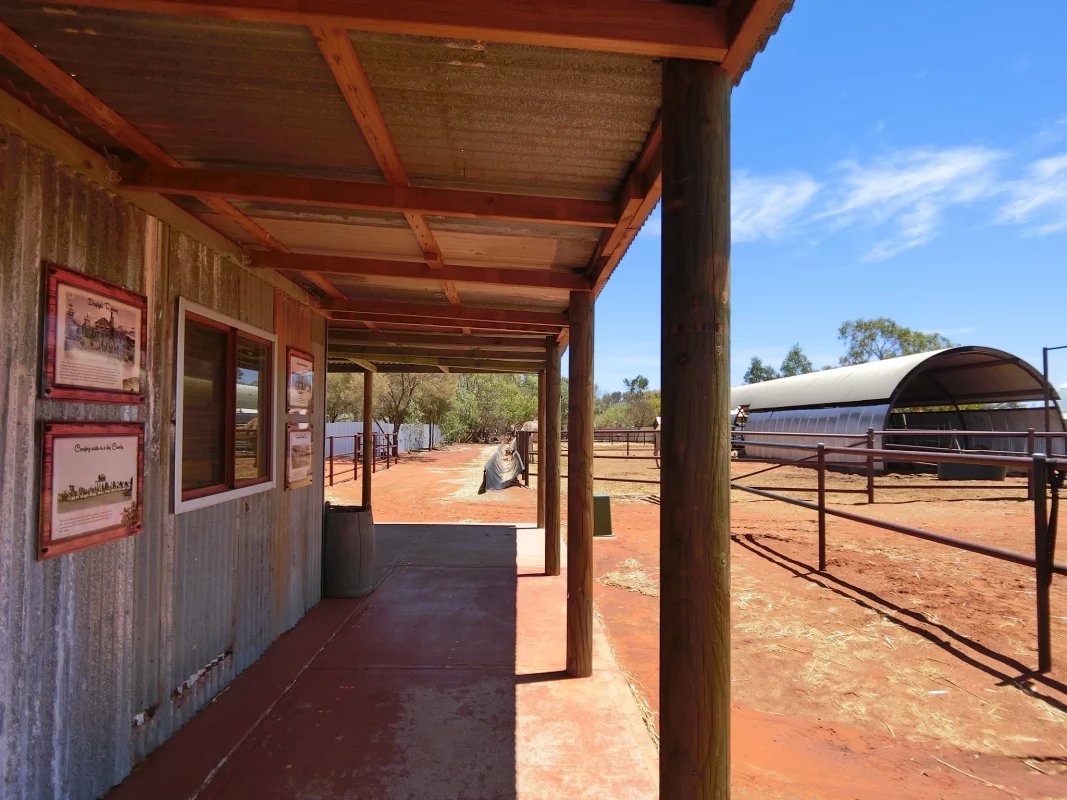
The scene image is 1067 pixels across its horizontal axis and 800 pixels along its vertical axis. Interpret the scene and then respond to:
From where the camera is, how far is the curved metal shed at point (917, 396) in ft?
59.9

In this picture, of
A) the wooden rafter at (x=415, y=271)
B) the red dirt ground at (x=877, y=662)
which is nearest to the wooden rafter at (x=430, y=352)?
the red dirt ground at (x=877, y=662)

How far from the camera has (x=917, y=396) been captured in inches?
875

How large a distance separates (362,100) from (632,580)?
18.3ft

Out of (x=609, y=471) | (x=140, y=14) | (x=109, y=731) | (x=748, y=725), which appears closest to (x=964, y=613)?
(x=748, y=725)

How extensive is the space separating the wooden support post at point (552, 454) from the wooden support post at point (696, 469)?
139 inches

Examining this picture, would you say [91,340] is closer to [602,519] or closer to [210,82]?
[210,82]

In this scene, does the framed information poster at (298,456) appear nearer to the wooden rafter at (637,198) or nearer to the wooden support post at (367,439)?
the wooden rafter at (637,198)

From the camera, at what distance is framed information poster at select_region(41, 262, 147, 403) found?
2301 millimetres

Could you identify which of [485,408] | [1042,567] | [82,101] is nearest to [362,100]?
[82,101]

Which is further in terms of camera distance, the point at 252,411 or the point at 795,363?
the point at 795,363

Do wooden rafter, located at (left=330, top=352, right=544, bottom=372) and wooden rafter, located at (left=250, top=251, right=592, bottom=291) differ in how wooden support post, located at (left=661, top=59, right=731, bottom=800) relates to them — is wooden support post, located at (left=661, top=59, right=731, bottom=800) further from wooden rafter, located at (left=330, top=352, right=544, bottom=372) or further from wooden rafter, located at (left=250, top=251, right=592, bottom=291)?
wooden rafter, located at (left=330, top=352, right=544, bottom=372)

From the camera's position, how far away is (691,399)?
1.62 metres

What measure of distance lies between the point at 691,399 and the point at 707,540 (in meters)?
0.40

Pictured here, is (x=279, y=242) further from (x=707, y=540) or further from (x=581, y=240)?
(x=707, y=540)
